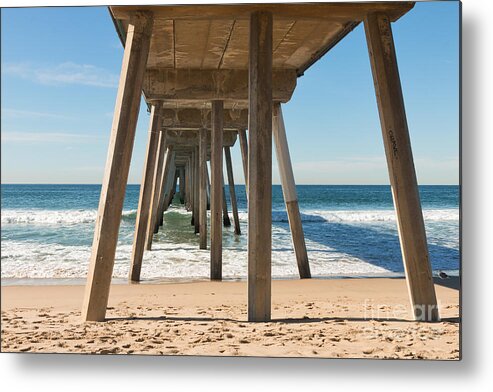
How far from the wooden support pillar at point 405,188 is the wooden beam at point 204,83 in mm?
4027

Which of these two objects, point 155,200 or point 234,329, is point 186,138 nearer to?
point 155,200

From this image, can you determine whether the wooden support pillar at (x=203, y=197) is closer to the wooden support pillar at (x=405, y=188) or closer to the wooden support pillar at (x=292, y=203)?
the wooden support pillar at (x=292, y=203)

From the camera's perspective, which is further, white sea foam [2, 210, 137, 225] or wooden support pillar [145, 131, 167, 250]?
white sea foam [2, 210, 137, 225]

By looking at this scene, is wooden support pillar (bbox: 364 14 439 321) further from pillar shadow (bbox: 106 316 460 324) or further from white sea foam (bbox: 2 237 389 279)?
white sea foam (bbox: 2 237 389 279)

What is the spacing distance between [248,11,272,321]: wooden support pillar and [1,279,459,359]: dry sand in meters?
0.27

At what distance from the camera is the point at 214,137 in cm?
907

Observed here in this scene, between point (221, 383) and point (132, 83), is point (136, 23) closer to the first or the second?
point (132, 83)

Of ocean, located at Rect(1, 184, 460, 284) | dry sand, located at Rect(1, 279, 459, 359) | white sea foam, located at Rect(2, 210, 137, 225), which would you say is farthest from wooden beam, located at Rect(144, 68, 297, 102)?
white sea foam, located at Rect(2, 210, 137, 225)

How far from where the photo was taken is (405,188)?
4.53m

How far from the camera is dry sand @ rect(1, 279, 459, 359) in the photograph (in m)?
3.92

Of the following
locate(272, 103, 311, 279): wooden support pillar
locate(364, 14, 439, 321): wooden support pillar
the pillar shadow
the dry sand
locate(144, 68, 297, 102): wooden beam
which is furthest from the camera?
locate(144, 68, 297, 102): wooden beam

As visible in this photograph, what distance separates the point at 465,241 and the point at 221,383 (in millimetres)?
2050

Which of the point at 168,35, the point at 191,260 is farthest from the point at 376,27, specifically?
the point at 191,260

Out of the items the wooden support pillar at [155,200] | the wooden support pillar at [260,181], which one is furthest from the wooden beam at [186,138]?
the wooden support pillar at [260,181]
